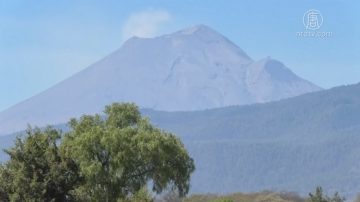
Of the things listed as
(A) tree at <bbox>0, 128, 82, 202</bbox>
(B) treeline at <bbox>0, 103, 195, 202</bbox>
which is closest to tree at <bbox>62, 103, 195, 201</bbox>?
(B) treeline at <bbox>0, 103, 195, 202</bbox>

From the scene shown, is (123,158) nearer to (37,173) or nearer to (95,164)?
(95,164)

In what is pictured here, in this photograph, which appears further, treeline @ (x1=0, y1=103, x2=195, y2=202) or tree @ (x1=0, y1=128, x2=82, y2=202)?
tree @ (x1=0, y1=128, x2=82, y2=202)

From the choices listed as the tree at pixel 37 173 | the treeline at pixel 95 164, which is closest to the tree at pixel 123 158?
the treeline at pixel 95 164

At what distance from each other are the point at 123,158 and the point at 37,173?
5150 millimetres

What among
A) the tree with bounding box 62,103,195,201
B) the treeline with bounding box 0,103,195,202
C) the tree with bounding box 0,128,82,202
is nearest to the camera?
the tree with bounding box 62,103,195,201

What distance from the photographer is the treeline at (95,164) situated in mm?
46688

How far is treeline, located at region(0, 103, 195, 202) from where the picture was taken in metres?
46.7

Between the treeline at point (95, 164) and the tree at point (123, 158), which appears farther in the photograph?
the treeline at point (95, 164)

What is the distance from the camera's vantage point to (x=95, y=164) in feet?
152

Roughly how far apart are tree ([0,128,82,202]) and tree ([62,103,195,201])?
3.03ft

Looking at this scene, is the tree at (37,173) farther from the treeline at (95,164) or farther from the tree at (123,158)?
the tree at (123,158)

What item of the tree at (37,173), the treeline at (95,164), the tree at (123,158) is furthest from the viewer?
the tree at (37,173)

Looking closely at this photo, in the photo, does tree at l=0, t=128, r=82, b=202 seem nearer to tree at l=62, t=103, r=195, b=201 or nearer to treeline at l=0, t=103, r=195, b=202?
treeline at l=0, t=103, r=195, b=202

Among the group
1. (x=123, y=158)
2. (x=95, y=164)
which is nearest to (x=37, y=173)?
(x=95, y=164)
